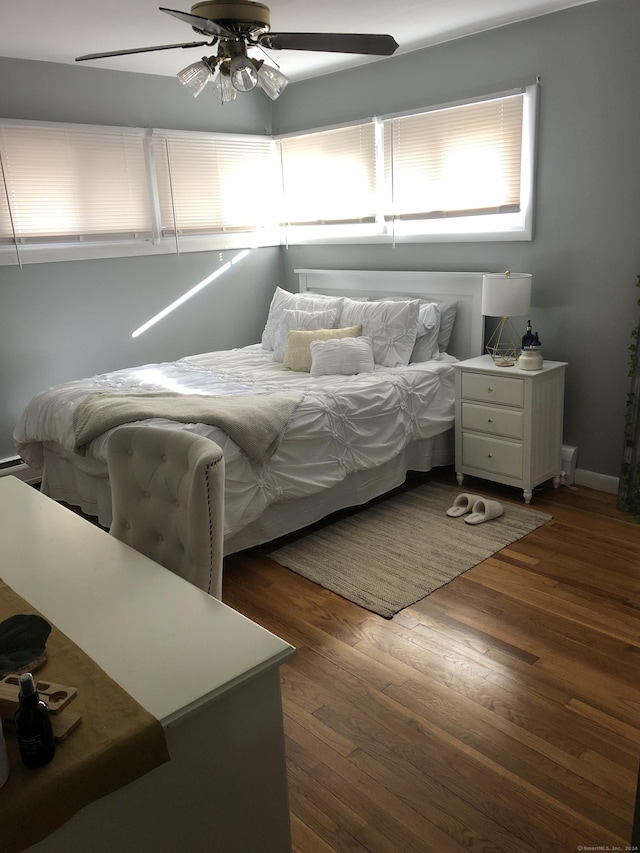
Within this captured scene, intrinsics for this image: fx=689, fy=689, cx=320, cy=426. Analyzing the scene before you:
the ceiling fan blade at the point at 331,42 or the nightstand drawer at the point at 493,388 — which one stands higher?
the ceiling fan blade at the point at 331,42

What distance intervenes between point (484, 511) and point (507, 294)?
1143 mm

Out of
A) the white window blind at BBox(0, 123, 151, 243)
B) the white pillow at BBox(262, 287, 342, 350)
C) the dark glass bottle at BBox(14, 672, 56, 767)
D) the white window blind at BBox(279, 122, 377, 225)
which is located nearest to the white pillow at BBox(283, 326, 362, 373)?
the white pillow at BBox(262, 287, 342, 350)

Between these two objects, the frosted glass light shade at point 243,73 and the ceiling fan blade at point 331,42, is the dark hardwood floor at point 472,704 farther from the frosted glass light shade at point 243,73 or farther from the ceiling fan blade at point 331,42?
the ceiling fan blade at point 331,42

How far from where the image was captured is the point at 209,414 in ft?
9.99

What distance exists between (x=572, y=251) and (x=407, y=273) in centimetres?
109

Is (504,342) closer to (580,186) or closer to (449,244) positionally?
(449,244)

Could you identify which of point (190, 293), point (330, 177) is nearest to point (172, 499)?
point (190, 293)

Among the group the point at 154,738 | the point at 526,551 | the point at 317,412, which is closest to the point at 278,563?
the point at 317,412

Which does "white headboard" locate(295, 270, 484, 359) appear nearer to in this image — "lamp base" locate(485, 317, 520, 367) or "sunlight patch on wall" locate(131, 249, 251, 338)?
"lamp base" locate(485, 317, 520, 367)

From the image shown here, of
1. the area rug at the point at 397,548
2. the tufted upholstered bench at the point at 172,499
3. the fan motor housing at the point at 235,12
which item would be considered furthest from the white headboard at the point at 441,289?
the tufted upholstered bench at the point at 172,499

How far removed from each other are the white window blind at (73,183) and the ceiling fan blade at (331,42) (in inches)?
84.2

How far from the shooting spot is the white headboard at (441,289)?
414 cm

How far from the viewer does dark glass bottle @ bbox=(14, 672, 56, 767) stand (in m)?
0.94

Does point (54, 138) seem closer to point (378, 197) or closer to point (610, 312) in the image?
point (378, 197)
